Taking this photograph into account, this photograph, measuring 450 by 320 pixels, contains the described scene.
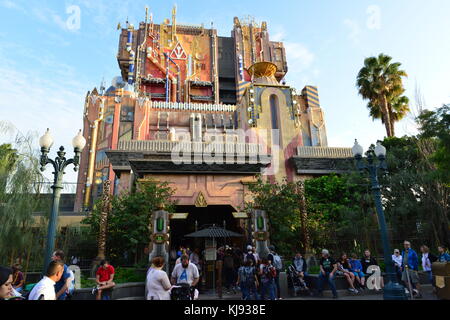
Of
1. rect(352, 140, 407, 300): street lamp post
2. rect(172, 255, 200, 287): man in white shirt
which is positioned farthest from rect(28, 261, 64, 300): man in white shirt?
rect(352, 140, 407, 300): street lamp post

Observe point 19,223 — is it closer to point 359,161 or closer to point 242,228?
point 242,228

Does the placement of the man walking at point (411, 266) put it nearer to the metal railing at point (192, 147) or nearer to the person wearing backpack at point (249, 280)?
the person wearing backpack at point (249, 280)

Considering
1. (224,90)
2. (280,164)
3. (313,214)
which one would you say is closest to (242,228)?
(313,214)

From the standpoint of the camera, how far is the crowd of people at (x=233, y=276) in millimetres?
4219

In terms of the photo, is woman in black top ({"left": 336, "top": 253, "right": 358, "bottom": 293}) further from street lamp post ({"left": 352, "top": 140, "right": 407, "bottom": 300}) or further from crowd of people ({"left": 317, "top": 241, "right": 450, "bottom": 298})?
street lamp post ({"left": 352, "top": 140, "right": 407, "bottom": 300})

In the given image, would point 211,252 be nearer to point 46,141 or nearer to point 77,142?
point 77,142

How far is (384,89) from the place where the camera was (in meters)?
26.2

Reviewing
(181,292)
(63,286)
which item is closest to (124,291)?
(181,292)

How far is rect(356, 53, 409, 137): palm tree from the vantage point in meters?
26.3

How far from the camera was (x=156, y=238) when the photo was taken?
1302cm

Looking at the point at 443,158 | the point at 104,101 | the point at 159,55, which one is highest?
the point at 159,55

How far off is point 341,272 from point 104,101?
29.7 m

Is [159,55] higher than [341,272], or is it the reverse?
[159,55]

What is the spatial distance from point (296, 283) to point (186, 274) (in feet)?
19.0
